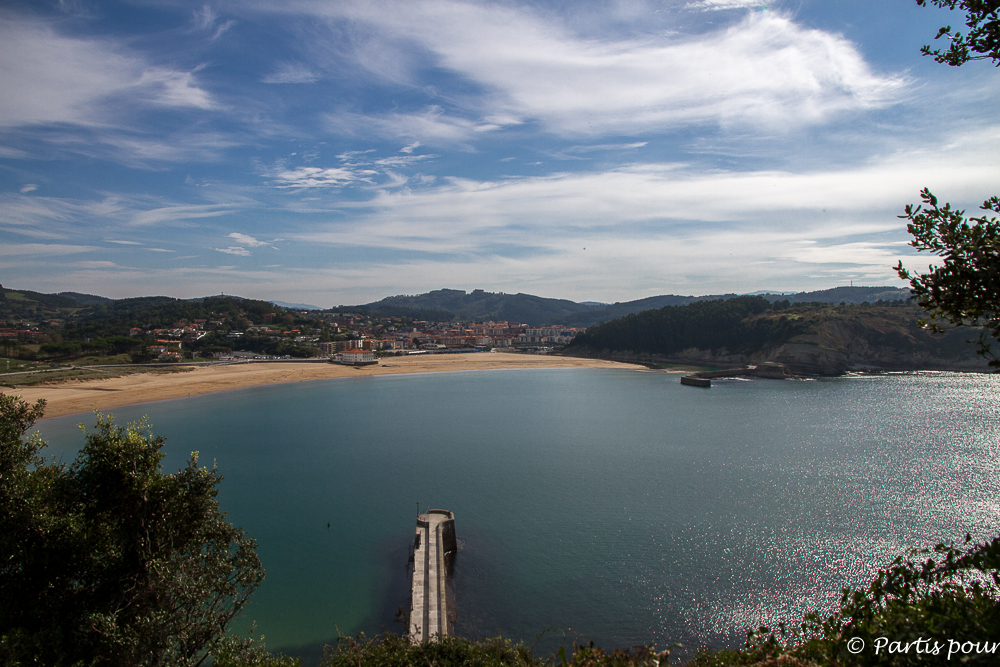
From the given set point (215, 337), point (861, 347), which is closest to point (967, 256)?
point (861, 347)

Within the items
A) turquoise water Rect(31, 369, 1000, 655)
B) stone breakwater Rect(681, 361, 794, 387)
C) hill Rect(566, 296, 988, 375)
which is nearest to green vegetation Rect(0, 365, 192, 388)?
turquoise water Rect(31, 369, 1000, 655)

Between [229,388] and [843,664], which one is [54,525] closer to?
[843,664]

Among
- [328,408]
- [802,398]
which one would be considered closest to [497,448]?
[328,408]

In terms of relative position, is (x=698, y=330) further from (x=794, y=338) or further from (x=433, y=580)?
(x=433, y=580)

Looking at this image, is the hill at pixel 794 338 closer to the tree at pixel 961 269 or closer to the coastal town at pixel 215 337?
the coastal town at pixel 215 337

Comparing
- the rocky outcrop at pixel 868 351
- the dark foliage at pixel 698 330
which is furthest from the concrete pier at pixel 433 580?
the dark foliage at pixel 698 330

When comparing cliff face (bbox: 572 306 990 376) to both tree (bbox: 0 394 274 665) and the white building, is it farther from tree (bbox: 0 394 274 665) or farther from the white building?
tree (bbox: 0 394 274 665)
